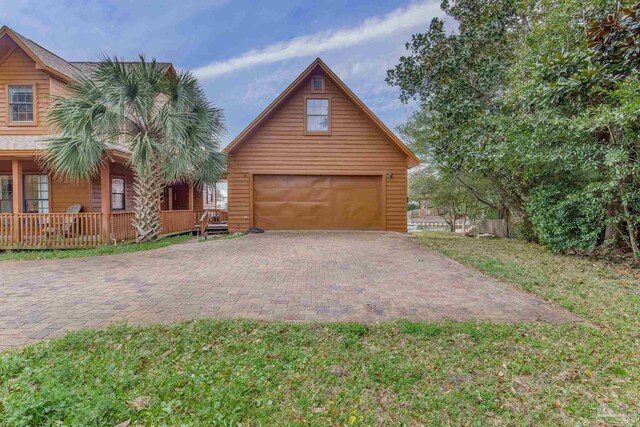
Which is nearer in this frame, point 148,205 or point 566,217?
point 566,217

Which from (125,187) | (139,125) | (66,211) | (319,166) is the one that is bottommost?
(66,211)

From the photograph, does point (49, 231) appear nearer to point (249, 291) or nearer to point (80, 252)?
point (80, 252)

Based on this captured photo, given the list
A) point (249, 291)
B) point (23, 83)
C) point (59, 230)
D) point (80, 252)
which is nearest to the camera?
point (249, 291)

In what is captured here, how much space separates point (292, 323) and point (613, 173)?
23.4ft

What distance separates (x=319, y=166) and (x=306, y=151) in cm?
80

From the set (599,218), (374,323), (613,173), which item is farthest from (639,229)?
(374,323)

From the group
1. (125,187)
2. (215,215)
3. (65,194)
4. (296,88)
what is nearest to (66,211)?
(65,194)

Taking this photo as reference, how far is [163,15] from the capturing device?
14352 millimetres

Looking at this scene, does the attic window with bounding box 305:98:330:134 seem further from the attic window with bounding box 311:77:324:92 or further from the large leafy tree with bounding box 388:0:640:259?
the large leafy tree with bounding box 388:0:640:259

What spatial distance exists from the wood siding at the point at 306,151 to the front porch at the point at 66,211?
11.2 ft

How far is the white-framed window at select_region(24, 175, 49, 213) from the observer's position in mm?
10703

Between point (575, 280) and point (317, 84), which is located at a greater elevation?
point (317, 84)

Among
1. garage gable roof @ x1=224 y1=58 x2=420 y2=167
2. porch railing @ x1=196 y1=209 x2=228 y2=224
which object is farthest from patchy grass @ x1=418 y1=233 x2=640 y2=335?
porch railing @ x1=196 y1=209 x2=228 y2=224

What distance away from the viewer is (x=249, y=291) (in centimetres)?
446
